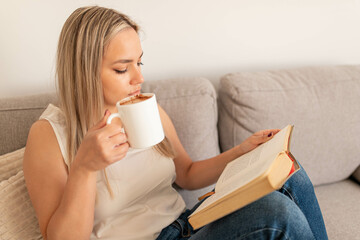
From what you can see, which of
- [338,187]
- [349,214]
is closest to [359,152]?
[338,187]

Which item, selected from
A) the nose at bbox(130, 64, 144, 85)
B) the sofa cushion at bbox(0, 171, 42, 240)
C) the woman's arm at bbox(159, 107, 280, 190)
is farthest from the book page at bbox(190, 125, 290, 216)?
the sofa cushion at bbox(0, 171, 42, 240)

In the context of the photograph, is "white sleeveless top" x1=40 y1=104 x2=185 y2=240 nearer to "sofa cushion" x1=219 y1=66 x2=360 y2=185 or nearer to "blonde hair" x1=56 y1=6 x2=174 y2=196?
"blonde hair" x1=56 y1=6 x2=174 y2=196

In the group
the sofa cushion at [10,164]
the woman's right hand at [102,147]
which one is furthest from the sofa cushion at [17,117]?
the woman's right hand at [102,147]

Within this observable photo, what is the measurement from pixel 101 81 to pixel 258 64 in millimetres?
876

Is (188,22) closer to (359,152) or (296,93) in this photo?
(296,93)

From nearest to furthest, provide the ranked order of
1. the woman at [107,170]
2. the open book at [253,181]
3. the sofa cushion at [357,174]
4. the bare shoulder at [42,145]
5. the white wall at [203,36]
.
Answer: the open book at [253,181] < the woman at [107,170] < the bare shoulder at [42,145] < the white wall at [203,36] < the sofa cushion at [357,174]

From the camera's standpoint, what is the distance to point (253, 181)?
25.4 inches

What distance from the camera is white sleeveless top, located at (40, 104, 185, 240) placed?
0.94m

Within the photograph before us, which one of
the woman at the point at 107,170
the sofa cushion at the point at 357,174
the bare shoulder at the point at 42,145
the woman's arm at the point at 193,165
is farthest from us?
the sofa cushion at the point at 357,174

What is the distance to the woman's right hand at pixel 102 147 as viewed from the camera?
720 millimetres

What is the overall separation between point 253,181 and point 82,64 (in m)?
0.55

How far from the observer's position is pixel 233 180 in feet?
2.56

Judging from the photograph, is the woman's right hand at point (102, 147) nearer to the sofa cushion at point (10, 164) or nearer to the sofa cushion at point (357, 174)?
the sofa cushion at point (10, 164)

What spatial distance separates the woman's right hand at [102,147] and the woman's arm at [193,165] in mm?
417
